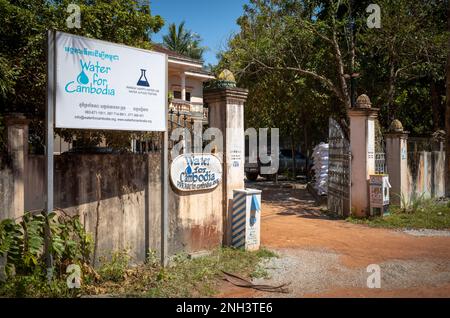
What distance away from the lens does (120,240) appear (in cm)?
566

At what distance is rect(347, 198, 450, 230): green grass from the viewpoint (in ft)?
32.0

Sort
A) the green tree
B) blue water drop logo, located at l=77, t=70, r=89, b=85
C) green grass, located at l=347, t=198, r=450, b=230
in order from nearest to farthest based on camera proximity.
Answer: blue water drop logo, located at l=77, t=70, r=89, b=85 → green grass, located at l=347, t=198, r=450, b=230 → the green tree

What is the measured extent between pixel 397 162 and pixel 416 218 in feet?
6.63

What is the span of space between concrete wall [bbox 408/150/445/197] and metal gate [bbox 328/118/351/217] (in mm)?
2589

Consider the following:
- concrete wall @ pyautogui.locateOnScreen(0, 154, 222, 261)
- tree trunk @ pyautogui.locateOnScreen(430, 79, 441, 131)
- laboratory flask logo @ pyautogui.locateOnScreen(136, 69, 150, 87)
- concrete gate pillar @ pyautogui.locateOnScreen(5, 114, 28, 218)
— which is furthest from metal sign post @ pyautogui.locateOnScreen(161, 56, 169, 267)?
tree trunk @ pyautogui.locateOnScreen(430, 79, 441, 131)

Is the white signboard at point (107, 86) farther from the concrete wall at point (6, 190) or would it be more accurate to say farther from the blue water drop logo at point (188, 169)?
the blue water drop logo at point (188, 169)

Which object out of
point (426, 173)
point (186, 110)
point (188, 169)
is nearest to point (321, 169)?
point (426, 173)

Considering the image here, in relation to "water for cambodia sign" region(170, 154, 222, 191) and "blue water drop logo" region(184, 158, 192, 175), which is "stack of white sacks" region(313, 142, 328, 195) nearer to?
"water for cambodia sign" region(170, 154, 222, 191)

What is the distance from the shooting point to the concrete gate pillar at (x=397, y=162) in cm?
1177

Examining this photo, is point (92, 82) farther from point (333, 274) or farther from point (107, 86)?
point (333, 274)

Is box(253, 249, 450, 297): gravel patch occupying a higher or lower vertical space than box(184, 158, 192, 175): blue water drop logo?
lower

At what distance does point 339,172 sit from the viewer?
1131 cm

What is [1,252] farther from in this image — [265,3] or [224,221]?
[265,3]

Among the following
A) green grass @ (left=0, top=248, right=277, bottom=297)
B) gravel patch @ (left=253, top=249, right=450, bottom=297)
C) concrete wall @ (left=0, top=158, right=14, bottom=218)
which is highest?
concrete wall @ (left=0, top=158, right=14, bottom=218)
